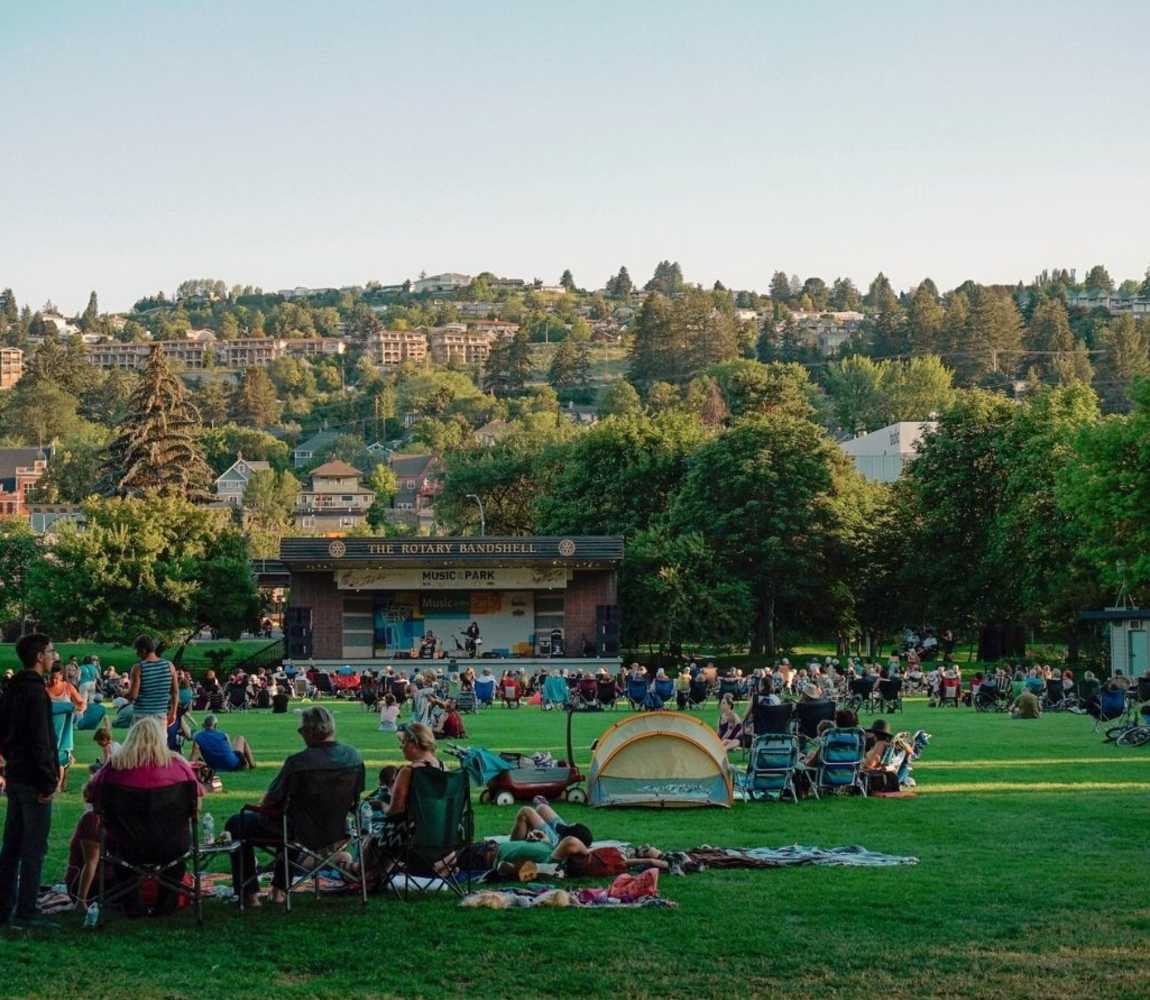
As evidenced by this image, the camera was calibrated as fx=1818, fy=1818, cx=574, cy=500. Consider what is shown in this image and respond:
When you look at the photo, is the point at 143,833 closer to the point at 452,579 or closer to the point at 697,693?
the point at 697,693

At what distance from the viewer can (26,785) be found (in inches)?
393

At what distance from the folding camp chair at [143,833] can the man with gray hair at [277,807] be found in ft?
1.48

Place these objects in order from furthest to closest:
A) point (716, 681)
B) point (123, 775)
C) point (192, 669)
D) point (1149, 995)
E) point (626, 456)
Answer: point (626, 456) → point (192, 669) → point (716, 681) → point (123, 775) → point (1149, 995)

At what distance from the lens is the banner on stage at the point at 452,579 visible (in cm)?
5609

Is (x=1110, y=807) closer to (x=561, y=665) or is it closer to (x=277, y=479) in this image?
(x=561, y=665)

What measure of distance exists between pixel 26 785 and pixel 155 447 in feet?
278

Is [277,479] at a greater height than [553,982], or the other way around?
[277,479]

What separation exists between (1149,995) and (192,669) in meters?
52.9

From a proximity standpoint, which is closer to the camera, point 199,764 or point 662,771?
point 662,771

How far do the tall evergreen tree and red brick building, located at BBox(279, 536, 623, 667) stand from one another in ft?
122

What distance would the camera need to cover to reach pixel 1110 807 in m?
15.9

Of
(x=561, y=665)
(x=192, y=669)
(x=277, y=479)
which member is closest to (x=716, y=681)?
(x=561, y=665)

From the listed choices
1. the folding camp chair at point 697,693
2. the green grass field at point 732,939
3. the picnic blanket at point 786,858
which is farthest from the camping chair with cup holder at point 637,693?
the picnic blanket at point 786,858

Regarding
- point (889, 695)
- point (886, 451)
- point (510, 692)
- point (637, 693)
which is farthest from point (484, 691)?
point (886, 451)
